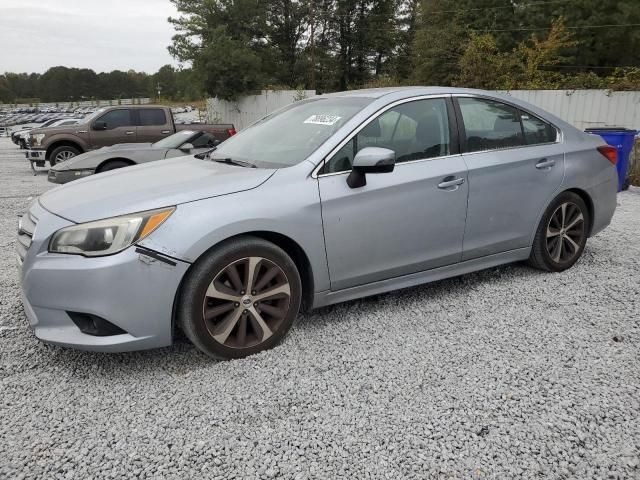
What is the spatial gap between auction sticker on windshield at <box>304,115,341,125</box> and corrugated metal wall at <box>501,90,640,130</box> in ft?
41.9

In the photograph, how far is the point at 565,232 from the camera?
454cm

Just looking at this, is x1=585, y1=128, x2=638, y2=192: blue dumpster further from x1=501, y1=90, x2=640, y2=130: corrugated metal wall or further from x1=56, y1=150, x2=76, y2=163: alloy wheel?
x1=56, y1=150, x2=76, y2=163: alloy wheel

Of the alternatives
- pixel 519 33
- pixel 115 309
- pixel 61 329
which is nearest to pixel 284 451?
pixel 115 309

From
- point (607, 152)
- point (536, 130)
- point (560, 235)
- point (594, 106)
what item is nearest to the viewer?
point (536, 130)

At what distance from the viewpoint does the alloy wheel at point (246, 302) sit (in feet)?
9.72

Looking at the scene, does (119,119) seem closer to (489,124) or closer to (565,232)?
(489,124)

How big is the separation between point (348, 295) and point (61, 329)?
5.65ft

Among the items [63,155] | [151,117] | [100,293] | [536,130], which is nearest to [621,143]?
[536,130]

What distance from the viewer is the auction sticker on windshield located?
11.9 feet

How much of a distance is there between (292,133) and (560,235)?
8.24ft

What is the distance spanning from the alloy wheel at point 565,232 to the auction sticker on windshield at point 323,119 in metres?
2.11

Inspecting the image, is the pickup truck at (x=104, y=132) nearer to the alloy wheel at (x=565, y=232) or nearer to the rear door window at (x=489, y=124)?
the rear door window at (x=489, y=124)

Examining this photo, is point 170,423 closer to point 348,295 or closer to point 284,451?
point 284,451

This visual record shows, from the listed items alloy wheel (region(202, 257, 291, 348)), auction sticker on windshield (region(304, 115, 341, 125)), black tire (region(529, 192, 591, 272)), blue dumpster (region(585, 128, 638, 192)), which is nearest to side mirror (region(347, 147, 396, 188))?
Answer: auction sticker on windshield (region(304, 115, 341, 125))
